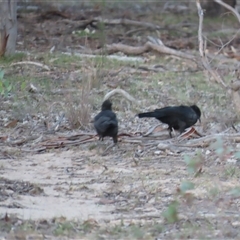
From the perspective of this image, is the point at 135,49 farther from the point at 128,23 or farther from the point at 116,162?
the point at 116,162

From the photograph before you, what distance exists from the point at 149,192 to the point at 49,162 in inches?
67.5

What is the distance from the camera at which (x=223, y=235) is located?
18.7ft

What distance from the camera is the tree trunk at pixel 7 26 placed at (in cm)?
1448

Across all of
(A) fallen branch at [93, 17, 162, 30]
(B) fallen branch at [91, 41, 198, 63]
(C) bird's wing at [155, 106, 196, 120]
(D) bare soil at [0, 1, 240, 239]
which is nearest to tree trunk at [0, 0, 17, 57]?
(D) bare soil at [0, 1, 240, 239]

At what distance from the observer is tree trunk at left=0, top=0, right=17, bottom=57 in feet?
47.5

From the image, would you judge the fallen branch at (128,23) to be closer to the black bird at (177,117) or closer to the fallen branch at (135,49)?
the fallen branch at (135,49)

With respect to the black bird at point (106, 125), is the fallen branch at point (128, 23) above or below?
below

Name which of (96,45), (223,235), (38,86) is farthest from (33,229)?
(96,45)

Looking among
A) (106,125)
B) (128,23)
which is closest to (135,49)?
(128,23)

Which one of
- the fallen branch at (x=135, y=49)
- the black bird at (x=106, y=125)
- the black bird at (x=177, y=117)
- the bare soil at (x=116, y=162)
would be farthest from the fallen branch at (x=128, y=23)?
the black bird at (x=106, y=125)

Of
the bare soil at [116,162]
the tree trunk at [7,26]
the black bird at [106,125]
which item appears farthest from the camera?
the tree trunk at [7,26]

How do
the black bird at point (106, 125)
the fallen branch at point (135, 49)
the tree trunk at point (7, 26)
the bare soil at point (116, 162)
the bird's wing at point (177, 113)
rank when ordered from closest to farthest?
the bare soil at point (116, 162) → the black bird at point (106, 125) → the bird's wing at point (177, 113) → the tree trunk at point (7, 26) → the fallen branch at point (135, 49)

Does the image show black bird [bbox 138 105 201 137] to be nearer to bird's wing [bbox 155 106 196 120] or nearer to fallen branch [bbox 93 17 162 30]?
bird's wing [bbox 155 106 196 120]

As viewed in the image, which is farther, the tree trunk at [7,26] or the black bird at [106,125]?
the tree trunk at [7,26]
